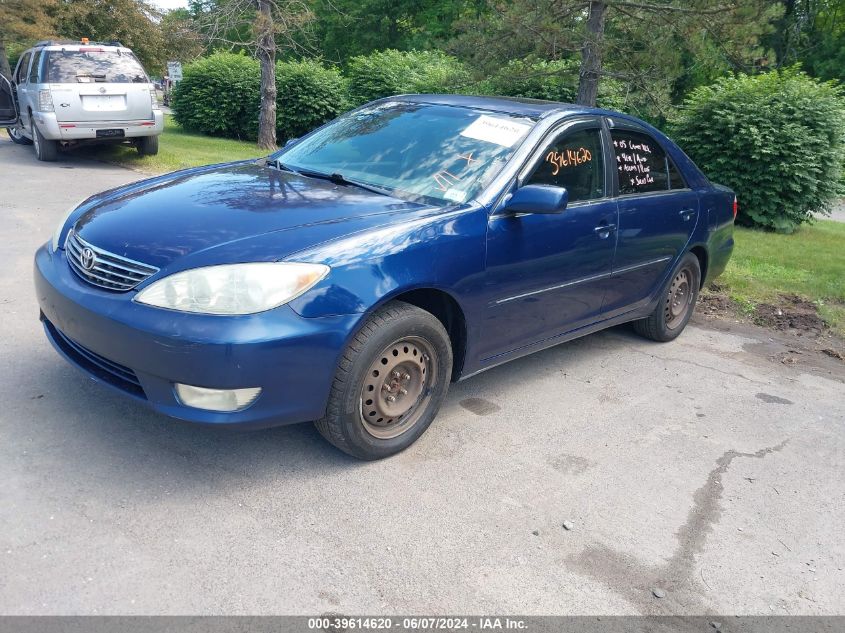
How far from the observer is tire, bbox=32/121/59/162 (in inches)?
480

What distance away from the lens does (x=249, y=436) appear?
12.1ft

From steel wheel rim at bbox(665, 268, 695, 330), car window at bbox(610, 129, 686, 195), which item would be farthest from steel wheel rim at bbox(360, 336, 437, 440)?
steel wheel rim at bbox(665, 268, 695, 330)

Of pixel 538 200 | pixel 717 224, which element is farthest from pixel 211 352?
pixel 717 224

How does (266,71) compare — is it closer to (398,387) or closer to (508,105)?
(508,105)

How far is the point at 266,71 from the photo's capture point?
15.8 m

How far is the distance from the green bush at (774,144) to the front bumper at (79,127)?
8.82 metres

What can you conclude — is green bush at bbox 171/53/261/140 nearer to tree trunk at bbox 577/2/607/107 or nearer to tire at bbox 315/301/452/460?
tree trunk at bbox 577/2/607/107

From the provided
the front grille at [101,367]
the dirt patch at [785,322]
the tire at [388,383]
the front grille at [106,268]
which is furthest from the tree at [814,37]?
the front grille at [101,367]

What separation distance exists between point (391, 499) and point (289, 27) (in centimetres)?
1376

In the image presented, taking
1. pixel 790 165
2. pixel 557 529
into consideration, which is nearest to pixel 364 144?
pixel 557 529

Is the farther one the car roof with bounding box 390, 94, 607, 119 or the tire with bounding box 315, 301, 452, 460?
the car roof with bounding box 390, 94, 607, 119

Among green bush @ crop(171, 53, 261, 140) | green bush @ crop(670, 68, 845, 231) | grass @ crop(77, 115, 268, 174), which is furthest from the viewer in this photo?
green bush @ crop(171, 53, 261, 140)

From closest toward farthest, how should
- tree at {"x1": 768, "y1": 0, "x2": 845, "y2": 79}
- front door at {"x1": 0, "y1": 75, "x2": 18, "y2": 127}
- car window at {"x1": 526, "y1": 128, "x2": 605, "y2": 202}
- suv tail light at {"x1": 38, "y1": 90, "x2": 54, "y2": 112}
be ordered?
car window at {"x1": 526, "y1": 128, "x2": 605, "y2": 202} < suv tail light at {"x1": 38, "y1": 90, "x2": 54, "y2": 112} < front door at {"x1": 0, "y1": 75, "x2": 18, "y2": 127} < tree at {"x1": 768, "y1": 0, "x2": 845, "y2": 79}

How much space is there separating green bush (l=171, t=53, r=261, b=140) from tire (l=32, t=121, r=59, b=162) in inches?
295
